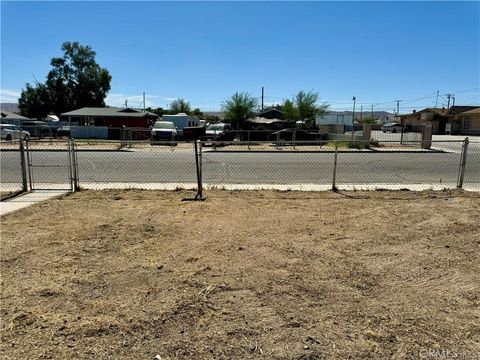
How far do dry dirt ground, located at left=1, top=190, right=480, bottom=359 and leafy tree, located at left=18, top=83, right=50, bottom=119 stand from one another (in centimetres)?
6684

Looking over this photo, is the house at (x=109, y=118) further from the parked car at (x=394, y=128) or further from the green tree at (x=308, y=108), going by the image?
the parked car at (x=394, y=128)

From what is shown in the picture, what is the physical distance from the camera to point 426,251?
4961 mm

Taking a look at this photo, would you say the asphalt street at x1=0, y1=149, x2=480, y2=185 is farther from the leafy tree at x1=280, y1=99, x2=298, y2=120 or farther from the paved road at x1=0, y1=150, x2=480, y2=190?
the leafy tree at x1=280, y1=99, x2=298, y2=120

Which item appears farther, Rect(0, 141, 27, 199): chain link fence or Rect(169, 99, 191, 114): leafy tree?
Rect(169, 99, 191, 114): leafy tree

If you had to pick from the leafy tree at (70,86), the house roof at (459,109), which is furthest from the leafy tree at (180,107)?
the house roof at (459,109)

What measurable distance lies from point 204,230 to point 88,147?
21701 mm

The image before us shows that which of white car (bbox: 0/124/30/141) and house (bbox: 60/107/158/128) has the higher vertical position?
house (bbox: 60/107/158/128)

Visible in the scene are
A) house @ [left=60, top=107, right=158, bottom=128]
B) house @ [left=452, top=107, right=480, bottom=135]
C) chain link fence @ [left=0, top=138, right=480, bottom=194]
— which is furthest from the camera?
house @ [left=452, top=107, right=480, bottom=135]

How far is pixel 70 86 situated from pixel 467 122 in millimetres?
62881

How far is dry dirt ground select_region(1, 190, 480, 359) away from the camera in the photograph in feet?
9.84

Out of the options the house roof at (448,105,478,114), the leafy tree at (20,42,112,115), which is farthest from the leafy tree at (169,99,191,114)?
the house roof at (448,105,478,114)

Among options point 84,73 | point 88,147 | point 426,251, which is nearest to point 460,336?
point 426,251

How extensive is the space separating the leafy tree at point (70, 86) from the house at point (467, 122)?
57.0 m

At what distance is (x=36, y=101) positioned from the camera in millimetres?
65312
